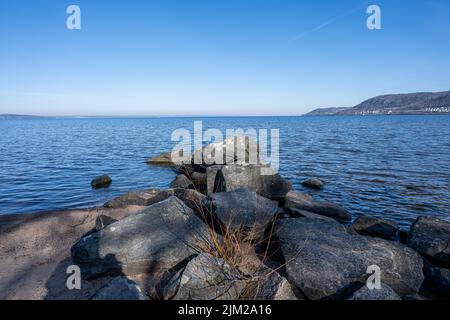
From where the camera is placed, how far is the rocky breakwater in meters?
3.68

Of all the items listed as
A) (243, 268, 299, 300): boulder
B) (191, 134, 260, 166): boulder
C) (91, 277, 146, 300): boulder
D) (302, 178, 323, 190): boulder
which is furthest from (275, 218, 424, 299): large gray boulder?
(302, 178, 323, 190): boulder

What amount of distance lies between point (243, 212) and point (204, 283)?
8.30ft

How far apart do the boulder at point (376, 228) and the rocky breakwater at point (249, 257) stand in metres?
0.93

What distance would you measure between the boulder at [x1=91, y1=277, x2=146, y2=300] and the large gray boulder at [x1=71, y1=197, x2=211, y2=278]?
3.55 ft

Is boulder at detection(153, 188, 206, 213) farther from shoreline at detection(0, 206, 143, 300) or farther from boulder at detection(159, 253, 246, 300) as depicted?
boulder at detection(159, 253, 246, 300)

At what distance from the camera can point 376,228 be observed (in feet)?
24.1

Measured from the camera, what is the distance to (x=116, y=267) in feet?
14.9

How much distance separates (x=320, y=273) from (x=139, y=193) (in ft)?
25.3

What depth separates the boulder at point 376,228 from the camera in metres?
7.29

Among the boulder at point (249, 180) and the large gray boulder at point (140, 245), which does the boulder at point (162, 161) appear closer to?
the boulder at point (249, 180)

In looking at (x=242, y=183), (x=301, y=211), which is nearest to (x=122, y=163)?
(x=242, y=183)

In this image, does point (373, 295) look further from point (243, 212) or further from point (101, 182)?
point (101, 182)

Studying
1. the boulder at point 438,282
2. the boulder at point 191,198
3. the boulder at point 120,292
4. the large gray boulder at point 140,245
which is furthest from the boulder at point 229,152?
the boulder at point 120,292
